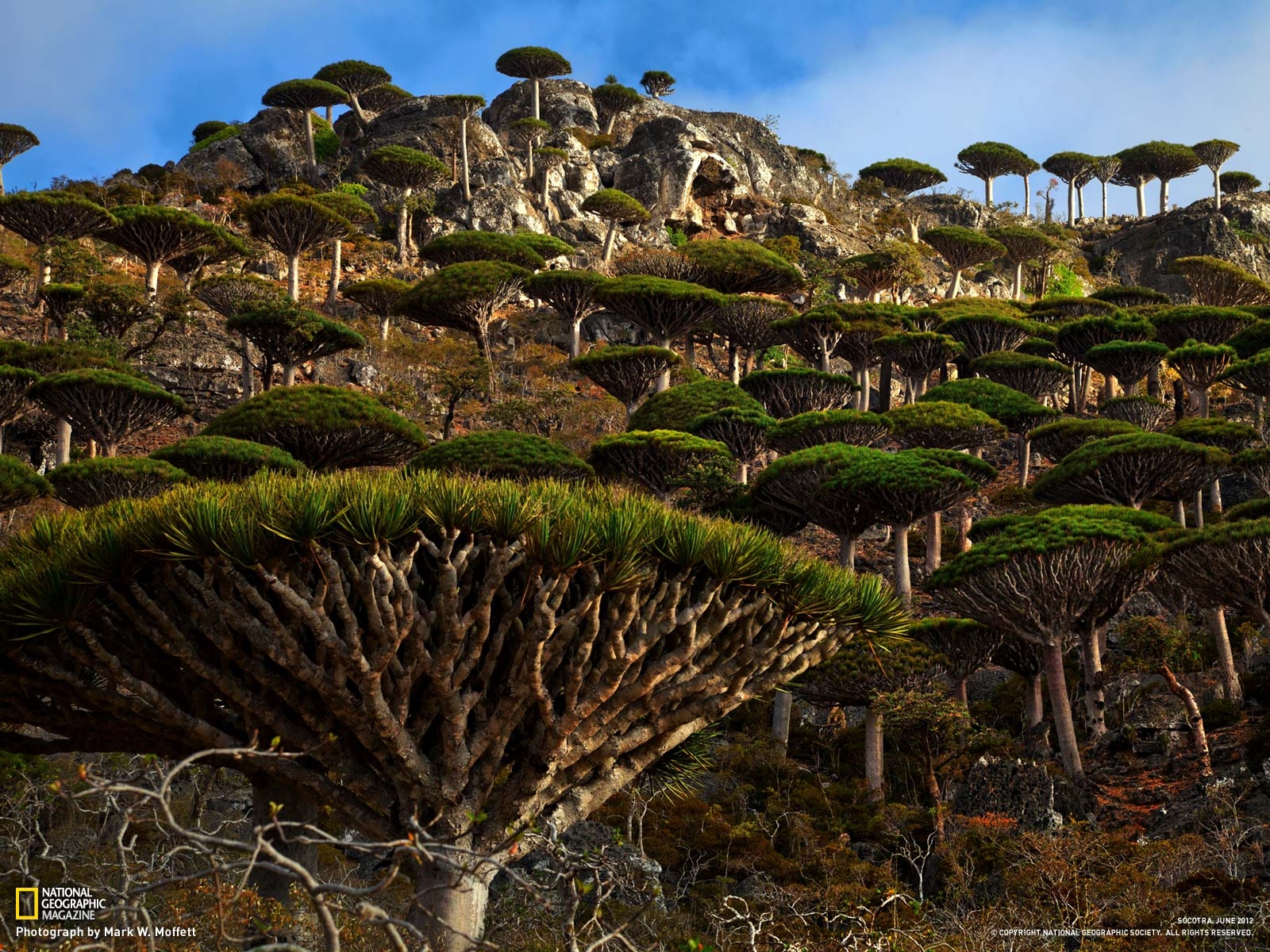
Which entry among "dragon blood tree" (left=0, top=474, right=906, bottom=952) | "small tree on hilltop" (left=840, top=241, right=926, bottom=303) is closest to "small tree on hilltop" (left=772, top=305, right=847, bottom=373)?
"small tree on hilltop" (left=840, top=241, right=926, bottom=303)

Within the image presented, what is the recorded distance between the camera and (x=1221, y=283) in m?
52.1

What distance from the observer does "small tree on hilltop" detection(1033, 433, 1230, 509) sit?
2444 cm

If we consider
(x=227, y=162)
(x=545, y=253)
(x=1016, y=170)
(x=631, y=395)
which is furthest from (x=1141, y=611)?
(x=1016, y=170)

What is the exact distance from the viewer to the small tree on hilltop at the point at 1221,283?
51781mm

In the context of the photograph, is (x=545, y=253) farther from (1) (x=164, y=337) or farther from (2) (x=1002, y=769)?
(2) (x=1002, y=769)

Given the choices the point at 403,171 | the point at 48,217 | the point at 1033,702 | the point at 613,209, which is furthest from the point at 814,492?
the point at 403,171

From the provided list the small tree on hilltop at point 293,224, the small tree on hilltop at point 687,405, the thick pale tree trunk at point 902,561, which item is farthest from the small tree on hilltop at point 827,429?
the small tree on hilltop at point 293,224

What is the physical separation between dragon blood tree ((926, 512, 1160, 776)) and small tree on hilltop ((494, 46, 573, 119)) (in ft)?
183

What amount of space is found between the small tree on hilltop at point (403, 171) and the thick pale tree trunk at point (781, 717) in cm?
3639

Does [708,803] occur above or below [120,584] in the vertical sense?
below

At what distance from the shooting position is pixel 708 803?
60.4ft

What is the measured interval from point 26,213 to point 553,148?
29876 millimetres

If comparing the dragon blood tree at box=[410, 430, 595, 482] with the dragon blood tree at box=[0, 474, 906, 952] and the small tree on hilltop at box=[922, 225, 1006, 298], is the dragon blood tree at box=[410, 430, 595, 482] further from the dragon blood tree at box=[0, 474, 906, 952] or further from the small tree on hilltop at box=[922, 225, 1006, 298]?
the small tree on hilltop at box=[922, 225, 1006, 298]

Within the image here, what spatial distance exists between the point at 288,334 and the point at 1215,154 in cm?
6784
